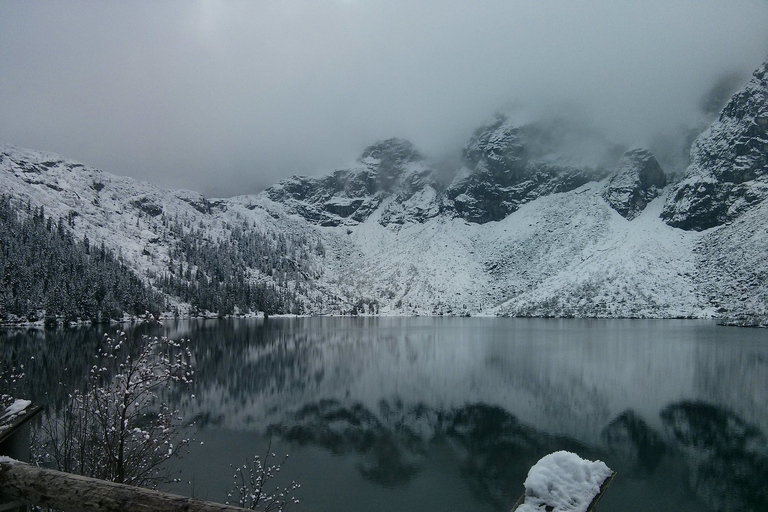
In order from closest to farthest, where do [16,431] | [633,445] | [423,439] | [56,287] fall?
[16,431] < [633,445] < [423,439] < [56,287]

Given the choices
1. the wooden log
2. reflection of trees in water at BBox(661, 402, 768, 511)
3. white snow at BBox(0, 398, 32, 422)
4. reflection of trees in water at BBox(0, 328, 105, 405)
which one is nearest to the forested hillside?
reflection of trees in water at BBox(0, 328, 105, 405)

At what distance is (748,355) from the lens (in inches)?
2854

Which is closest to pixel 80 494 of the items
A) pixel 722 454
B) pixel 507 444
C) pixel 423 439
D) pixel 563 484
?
pixel 563 484

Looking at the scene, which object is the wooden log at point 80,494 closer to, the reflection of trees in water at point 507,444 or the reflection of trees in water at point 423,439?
the reflection of trees in water at point 507,444

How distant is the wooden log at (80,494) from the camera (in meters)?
3.99

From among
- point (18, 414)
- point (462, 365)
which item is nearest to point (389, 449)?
point (18, 414)

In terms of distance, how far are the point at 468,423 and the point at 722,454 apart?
1754cm

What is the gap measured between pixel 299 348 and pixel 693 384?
6108 centimetres

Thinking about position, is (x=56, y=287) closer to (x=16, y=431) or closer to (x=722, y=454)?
(x=722, y=454)

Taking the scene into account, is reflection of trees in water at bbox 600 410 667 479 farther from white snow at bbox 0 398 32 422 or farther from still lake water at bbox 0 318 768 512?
white snow at bbox 0 398 32 422

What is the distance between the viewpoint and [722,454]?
31.6m

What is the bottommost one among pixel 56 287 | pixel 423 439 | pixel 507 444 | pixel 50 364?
pixel 423 439

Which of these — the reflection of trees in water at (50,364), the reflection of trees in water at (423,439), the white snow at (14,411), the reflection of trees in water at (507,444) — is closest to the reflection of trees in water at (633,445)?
the reflection of trees in water at (507,444)

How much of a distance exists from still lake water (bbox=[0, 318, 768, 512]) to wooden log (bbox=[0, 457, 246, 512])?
2091 centimetres
